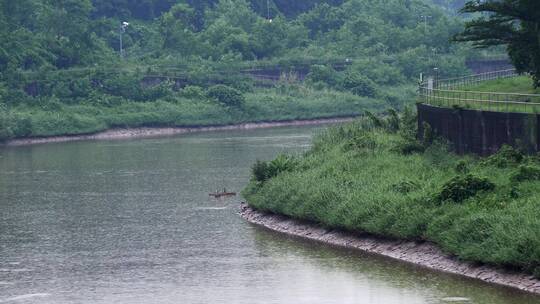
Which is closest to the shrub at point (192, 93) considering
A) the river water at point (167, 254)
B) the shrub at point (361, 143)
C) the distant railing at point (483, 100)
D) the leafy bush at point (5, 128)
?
the leafy bush at point (5, 128)

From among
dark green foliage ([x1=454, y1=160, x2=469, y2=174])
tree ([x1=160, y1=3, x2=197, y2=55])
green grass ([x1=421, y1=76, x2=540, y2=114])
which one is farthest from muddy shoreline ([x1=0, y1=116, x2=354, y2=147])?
dark green foliage ([x1=454, y1=160, x2=469, y2=174])

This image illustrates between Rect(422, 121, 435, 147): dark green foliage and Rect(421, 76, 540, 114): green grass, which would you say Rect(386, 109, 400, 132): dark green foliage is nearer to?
Rect(421, 76, 540, 114): green grass

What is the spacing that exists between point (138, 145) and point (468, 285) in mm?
81120

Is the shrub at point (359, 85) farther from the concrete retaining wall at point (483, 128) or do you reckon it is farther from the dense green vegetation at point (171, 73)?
the concrete retaining wall at point (483, 128)

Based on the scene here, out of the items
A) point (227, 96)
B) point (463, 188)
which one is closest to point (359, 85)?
point (227, 96)

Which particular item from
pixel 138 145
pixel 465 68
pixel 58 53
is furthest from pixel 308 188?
pixel 465 68

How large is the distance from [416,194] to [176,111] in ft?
324

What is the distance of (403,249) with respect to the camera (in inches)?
2162

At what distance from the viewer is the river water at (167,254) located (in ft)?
160

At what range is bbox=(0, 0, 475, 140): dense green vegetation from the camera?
151500 mm

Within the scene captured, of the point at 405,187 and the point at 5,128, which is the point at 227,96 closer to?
the point at 5,128

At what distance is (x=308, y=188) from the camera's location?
64688 mm

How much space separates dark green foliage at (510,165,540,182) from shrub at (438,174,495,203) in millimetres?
1096

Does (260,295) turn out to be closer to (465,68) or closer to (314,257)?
(314,257)
